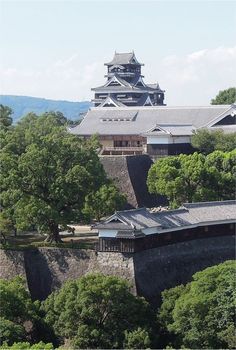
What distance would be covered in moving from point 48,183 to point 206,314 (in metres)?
7.86

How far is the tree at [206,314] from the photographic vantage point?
1853 cm

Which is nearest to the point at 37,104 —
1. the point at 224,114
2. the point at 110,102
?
the point at 110,102

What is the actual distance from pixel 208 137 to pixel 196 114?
454cm

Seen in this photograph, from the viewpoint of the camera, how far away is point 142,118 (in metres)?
37.9

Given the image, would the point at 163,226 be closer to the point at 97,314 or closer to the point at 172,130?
the point at 97,314

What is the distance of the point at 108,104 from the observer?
149 feet

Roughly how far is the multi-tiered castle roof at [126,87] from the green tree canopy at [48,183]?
67.7ft

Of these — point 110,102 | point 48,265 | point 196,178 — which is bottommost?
point 48,265

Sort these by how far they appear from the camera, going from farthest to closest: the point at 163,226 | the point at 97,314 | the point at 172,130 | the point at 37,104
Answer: the point at 37,104, the point at 172,130, the point at 163,226, the point at 97,314

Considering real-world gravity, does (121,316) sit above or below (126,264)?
below

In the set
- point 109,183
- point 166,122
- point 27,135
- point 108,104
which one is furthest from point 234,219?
point 108,104

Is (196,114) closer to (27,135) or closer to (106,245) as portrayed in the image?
(27,135)

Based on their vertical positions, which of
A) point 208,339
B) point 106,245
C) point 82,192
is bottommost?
point 208,339

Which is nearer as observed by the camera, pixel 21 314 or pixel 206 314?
pixel 206 314
